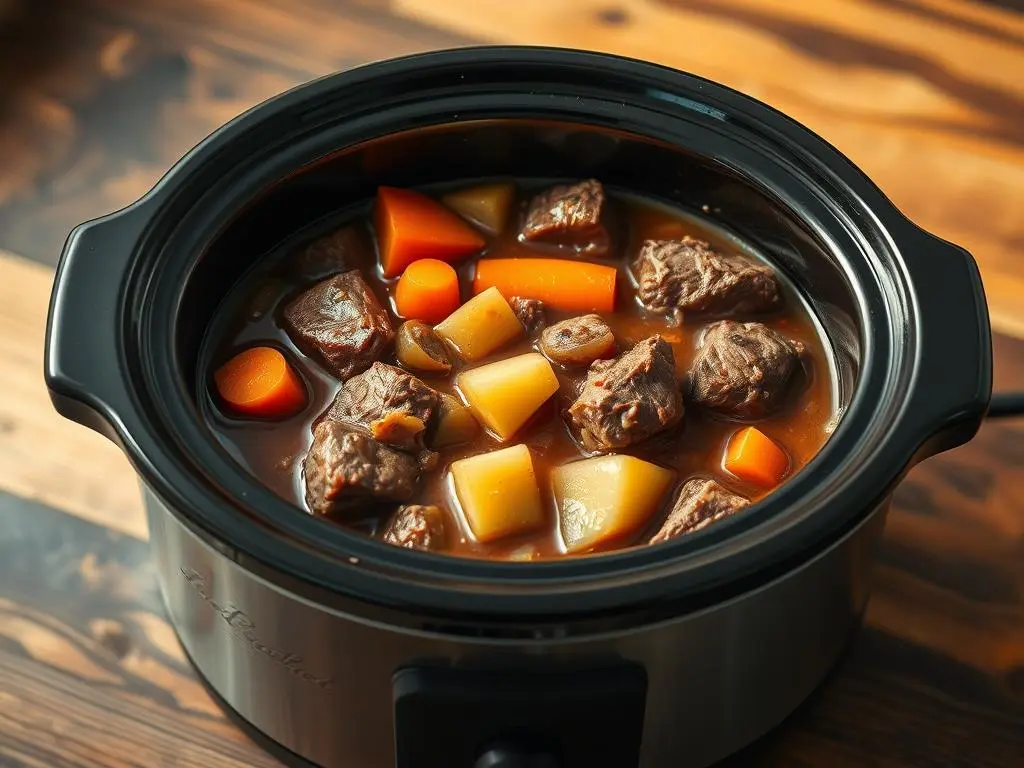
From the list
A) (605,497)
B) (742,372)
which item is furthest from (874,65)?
(605,497)

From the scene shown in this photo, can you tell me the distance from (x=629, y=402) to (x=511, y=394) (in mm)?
178

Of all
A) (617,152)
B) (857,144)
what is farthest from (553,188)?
(857,144)

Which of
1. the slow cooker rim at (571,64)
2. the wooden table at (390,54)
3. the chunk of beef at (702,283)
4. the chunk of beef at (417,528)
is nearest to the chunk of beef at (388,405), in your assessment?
the chunk of beef at (417,528)

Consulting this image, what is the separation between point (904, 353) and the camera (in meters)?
1.80

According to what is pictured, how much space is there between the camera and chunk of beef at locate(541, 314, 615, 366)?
2.10 m

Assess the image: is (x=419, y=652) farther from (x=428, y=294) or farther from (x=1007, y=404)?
(x=1007, y=404)

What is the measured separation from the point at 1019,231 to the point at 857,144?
366 mm

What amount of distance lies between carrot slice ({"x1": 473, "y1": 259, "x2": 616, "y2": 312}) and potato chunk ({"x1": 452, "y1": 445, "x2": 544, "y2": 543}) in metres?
0.36

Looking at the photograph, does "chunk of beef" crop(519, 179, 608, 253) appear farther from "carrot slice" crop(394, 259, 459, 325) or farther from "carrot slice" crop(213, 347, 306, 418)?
"carrot slice" crop(213, 347, 306, 418)

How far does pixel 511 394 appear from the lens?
6.58 ft

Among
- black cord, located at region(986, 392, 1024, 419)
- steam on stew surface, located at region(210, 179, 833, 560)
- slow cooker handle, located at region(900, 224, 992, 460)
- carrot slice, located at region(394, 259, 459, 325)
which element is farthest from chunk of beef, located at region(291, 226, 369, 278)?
black cord, located at region(986, 392, 1024, 419)

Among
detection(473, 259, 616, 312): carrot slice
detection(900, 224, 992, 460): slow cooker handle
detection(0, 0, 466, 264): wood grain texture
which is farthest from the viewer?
detection(0, 0, 466, 264): wood grain texture

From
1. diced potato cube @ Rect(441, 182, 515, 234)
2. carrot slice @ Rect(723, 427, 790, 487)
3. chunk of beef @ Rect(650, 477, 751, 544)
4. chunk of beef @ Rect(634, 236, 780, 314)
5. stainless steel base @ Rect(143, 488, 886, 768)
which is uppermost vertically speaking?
diced potato cube @ Rect(441, 182, 515, 234)

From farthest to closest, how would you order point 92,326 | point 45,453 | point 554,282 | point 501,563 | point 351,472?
point 45,453 → point 554,282 → point 351,472 → point 92,326 → point 501,563
